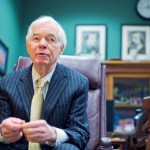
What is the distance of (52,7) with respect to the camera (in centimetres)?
472

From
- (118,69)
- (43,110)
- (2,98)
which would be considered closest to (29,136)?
(43,110)

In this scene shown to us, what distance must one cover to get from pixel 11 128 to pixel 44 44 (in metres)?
0.46

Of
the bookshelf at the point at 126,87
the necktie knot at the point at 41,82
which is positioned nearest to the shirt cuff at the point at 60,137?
the necktie knot at the point at 41,82

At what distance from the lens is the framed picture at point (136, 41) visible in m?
4.44

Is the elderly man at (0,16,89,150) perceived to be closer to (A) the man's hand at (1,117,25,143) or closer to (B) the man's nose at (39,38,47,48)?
(B) the man's nose at (39,38,47,48)

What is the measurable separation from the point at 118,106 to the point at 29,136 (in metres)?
3.06

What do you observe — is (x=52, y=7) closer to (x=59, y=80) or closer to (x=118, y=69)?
(x=118, y=69)

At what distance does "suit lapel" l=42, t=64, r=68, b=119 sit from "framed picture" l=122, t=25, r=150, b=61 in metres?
2.88

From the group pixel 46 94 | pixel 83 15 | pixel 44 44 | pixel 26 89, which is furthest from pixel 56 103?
pixel 83 15

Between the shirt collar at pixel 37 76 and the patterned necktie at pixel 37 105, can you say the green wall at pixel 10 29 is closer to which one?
the shirt collar at pixel 37 76

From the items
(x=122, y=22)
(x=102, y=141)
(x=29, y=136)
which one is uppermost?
(x=122, y=22)

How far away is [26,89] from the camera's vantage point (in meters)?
1.56

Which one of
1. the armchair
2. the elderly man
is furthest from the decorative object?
the elderly man

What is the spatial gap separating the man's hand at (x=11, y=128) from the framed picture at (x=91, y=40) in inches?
126
